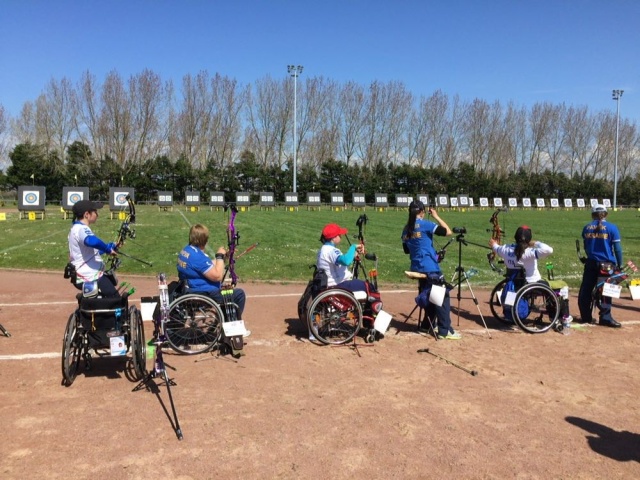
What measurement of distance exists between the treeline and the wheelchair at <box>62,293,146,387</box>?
1814 inches

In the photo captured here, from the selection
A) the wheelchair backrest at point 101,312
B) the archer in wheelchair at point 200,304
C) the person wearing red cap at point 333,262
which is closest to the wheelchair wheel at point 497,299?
the person wearing red cap at point 333,262

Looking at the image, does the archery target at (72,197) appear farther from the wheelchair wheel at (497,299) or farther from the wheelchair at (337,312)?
the wheelchair wheel at (497,299)

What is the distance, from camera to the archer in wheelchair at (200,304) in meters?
5.47

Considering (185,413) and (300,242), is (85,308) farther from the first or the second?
(300,242)

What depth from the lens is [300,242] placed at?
1705 centimetres

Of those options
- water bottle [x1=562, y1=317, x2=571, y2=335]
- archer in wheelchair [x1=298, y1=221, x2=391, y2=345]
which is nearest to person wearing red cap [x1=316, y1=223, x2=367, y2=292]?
archer in wheelchair [x1=298, y1=221, x2=391, y2=345]

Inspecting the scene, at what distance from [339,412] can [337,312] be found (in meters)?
1.99

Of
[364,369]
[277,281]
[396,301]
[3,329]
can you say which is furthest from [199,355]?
[277,281]

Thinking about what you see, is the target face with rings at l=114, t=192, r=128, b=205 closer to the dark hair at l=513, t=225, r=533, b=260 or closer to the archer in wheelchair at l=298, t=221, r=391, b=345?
the archer in wheelchair at l=298, t=221, r=391, b=345

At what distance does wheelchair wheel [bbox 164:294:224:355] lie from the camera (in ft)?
17.8

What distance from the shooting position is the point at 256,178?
56656mm

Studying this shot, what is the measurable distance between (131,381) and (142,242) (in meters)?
12.4

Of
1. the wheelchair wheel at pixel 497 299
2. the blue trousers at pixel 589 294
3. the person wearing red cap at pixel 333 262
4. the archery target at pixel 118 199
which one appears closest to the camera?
the person wearing red cap at pixel 333 262

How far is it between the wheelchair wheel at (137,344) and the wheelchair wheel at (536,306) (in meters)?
4.73
